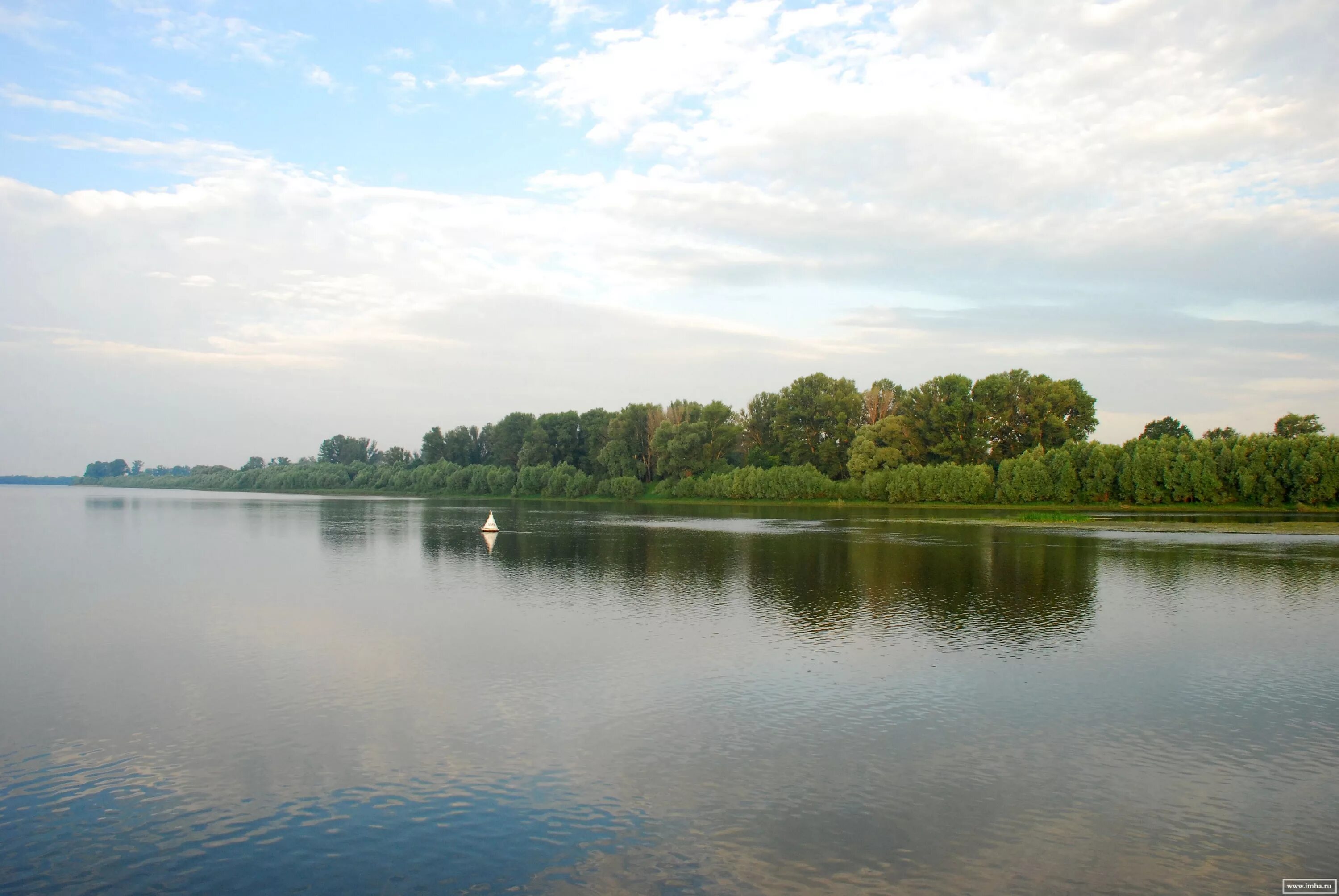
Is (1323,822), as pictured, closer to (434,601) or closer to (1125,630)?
(1125,630)

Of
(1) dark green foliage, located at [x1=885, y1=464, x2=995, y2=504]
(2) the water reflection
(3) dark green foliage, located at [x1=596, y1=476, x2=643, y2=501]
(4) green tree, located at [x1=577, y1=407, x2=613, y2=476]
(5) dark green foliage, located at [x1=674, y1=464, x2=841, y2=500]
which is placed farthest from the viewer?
(4) green tree, located at [x1=577, y1=407, x2=613, y2=476]

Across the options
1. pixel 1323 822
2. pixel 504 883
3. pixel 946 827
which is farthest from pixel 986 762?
pixel 504 883

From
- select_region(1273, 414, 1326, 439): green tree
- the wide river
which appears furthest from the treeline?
the wide river

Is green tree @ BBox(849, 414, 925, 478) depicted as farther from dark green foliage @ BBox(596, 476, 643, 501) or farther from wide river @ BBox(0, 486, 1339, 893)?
wide river @ BBox(0, 486, 1339, 893)

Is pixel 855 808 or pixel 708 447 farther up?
pixel 708 447

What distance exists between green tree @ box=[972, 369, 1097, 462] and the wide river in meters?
65.8

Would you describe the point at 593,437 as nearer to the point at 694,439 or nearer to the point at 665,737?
the point at 694,439

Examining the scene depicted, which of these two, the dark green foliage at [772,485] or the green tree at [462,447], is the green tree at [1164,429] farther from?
the green tree at [462,447]

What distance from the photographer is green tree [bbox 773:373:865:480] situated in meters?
103

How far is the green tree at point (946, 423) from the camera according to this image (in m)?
91.5

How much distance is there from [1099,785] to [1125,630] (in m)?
10.9

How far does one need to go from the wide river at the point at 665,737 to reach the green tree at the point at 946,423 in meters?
66.0

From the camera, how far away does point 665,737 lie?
11469mm

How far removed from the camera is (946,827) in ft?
28.6
